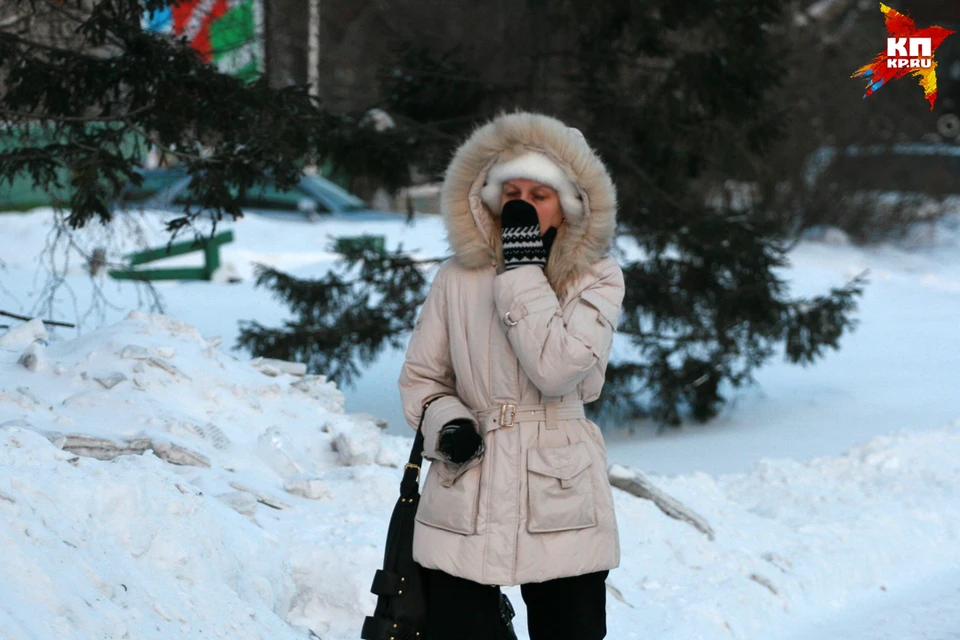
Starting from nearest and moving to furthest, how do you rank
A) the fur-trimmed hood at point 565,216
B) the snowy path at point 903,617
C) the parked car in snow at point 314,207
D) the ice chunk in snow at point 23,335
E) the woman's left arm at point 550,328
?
the woman's left arm at point 550,328 < the fur-trimmed hood at point 565,216 < the snowy path at point 903,617 < the ice chunk in snow at point 23,335 < the parked car in snow at point 314,207

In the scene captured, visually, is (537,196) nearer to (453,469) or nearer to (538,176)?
(538,176)

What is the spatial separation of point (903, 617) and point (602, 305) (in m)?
3.10

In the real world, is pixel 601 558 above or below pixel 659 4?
below

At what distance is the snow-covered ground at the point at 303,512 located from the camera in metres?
3.55

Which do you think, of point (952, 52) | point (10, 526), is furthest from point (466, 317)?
point (952, 52)

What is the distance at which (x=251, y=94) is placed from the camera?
6645mm

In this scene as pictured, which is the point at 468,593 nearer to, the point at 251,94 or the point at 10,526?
the point at 10,526

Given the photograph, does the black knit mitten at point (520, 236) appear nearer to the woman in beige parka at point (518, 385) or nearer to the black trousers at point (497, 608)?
the woman in beige parka at point (518, 385)

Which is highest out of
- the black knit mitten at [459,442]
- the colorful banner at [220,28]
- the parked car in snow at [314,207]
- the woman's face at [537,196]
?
the colorful banner at [220,28]

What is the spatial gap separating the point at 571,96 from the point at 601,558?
7.57 m

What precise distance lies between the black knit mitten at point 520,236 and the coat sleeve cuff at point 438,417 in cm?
38

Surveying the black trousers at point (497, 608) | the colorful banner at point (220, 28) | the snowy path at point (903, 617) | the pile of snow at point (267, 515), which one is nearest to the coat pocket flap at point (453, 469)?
the black trousers at point (497, 608)

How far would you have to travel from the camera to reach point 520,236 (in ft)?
9.97

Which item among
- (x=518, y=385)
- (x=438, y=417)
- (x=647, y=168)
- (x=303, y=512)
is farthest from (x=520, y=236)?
(x=647, y=168)
